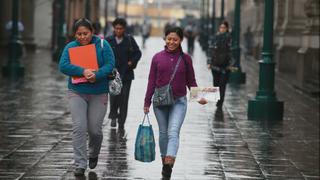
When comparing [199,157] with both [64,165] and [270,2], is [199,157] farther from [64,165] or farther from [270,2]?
[270,2]

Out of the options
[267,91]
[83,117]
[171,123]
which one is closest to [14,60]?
[267,91]

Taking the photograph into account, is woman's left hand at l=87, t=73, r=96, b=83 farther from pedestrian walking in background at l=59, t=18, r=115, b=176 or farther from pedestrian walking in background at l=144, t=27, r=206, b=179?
pedestrian walking in background at l=144, t=27, r=206, b=179

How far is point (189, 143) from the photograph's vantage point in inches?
504

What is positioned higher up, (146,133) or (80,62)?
(80,62)

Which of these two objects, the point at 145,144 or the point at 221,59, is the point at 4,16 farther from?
the point at 145,144

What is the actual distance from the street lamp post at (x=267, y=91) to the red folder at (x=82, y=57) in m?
6.98

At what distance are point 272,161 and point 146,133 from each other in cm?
235

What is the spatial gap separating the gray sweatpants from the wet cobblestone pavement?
27cm

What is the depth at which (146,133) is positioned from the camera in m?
9.78

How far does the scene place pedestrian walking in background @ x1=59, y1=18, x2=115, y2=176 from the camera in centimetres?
970

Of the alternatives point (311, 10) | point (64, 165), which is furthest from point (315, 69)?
point (64, 165)

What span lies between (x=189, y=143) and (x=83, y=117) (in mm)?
3240

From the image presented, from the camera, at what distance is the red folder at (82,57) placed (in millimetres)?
9758

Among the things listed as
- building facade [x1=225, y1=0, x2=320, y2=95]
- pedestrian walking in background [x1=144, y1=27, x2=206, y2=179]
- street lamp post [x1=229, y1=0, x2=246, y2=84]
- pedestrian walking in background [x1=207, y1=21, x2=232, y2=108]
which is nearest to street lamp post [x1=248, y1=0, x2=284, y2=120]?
pedestrian walking in background [x1=207, y1=21, x2=232, y2=108]
